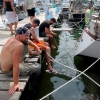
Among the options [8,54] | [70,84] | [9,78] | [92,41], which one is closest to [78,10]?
[92,41]

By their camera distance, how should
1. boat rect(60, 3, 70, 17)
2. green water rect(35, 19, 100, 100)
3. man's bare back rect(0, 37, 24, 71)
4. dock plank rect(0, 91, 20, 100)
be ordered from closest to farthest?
dock plank rect(0, 91, 20, 100) → man's bare back rect(0, 37, 24, 71) → green water rect(35, 19, 100, 100) → boat rect(60, 3, 70, 17)

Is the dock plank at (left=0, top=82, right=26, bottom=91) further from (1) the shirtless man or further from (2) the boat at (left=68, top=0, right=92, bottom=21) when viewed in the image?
(2) the boat at (left=68, top=0, right=92, bottom=21)

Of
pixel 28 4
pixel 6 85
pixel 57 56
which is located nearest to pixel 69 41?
pixel 57 56

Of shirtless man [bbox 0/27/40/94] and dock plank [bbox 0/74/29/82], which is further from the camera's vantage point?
dock plank [bbox 0/74/29/82]

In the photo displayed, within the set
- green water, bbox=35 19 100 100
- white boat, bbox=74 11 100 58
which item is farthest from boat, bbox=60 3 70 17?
white boat, bbox=74 11 100 58

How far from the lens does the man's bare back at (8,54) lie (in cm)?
341

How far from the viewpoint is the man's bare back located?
3412 millimetres

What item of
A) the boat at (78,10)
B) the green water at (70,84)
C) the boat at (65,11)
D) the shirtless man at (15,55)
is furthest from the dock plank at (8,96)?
the boat at (65,11)

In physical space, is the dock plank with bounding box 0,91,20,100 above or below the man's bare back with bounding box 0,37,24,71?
below

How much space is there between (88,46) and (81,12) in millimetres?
14334

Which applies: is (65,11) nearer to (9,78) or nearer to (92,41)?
(92,41)

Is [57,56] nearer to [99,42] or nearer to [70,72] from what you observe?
[70,72]

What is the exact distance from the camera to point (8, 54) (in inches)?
139

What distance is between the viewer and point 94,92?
5.21 metres
